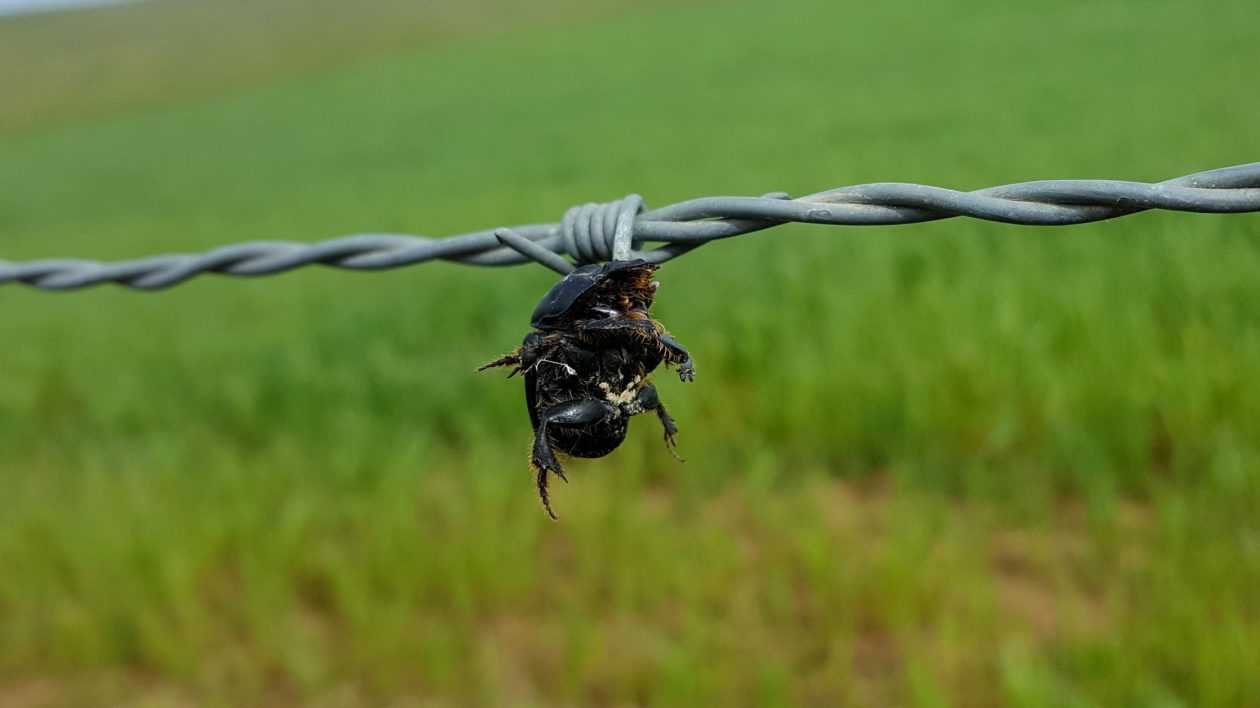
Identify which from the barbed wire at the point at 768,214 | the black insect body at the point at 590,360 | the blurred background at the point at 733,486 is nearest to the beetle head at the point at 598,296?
the black insect body at the point at 590,360

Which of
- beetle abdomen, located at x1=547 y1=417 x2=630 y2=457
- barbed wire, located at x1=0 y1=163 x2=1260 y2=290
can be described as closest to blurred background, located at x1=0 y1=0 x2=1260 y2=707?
barbed wire, located at x1=0 y1=163 x2=1260 y2=290

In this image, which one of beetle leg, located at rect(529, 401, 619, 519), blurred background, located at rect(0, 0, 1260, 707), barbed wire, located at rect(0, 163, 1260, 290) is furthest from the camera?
blurred background, located at rect(0, 0, 1260, 707)

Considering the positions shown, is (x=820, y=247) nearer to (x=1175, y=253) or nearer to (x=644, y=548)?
(x=1175, y=253)

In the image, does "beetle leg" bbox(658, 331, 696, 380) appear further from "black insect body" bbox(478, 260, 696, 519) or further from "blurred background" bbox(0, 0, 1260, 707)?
"blurred background" bbox(0, 0, 1260, 707)

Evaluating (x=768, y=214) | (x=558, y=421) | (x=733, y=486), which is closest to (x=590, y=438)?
(x=558, y=421)

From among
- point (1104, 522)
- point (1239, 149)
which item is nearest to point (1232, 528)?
point (1104, 522)

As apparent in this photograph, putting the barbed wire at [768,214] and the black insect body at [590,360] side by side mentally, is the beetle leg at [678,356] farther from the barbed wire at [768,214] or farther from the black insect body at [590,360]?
the barbed wire at [768,214]
